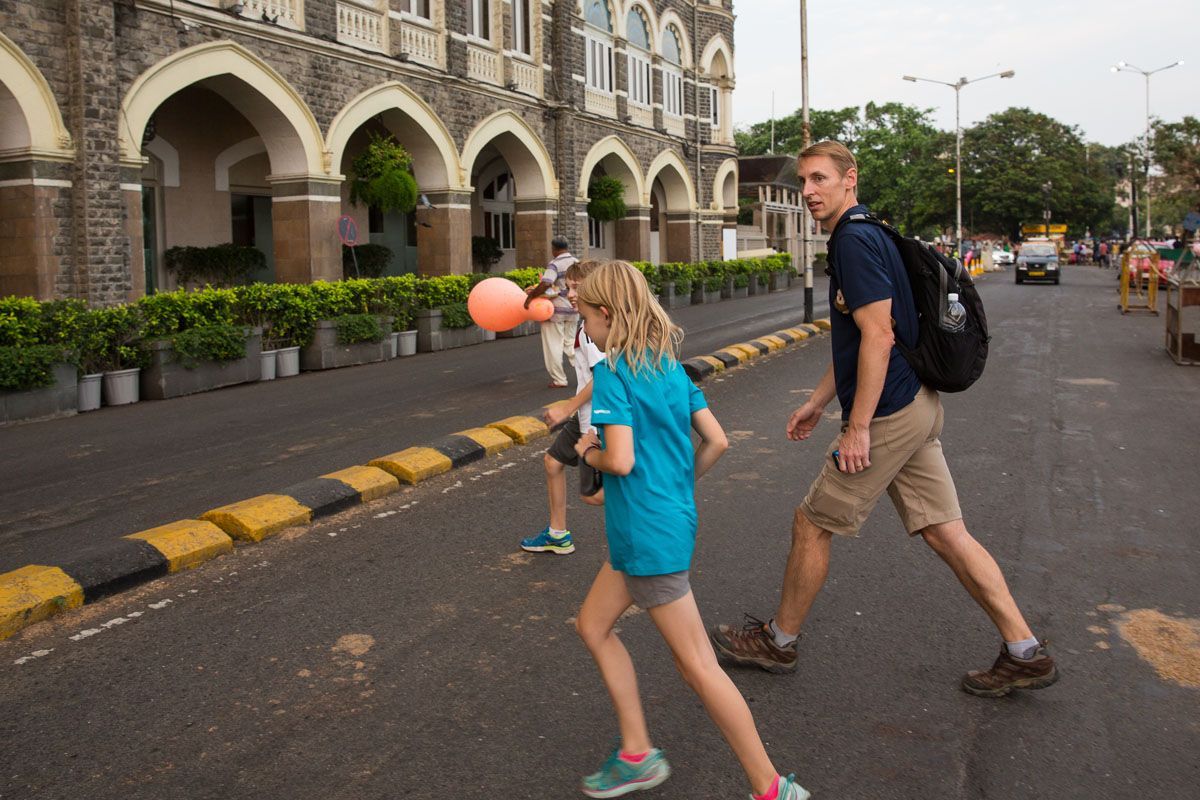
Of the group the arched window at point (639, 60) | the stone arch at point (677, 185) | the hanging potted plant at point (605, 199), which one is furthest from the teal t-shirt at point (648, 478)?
the stone arch at point (677, 185)

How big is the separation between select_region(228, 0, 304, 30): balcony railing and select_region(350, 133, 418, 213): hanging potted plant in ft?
8.47

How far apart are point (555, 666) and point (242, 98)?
50.7 feet

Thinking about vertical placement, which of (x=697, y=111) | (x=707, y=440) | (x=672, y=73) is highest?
(x=672, y=73)

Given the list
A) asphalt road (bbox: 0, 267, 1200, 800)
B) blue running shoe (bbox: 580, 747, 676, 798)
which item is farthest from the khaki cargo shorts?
blue running shoe (bbox: 580, 747, 676, 798)

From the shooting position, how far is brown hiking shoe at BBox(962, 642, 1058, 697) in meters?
4.17

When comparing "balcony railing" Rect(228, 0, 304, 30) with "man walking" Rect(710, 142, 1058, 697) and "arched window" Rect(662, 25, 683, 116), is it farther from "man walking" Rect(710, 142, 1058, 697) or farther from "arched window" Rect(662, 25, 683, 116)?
"arched window" Rect(662, 25, 683, 116)

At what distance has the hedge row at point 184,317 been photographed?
11.3 m

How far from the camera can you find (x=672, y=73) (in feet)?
115

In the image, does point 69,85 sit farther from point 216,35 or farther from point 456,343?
point 456,343

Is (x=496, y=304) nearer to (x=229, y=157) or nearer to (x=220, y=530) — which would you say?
(x=220, y=530)

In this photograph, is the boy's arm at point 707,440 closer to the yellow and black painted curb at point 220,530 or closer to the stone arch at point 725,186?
the yellow and black painted curb at point 220,530

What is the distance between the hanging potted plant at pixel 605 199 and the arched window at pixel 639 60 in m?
3.96

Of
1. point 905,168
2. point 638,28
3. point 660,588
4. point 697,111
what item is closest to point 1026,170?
point 905,168

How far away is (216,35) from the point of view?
1642cm
